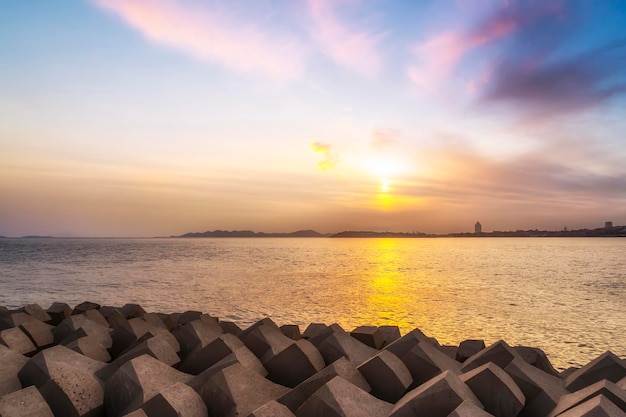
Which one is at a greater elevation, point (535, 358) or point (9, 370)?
point (9, 370)

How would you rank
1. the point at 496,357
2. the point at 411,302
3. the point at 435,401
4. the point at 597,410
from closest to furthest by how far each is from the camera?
the point at 597,410
the point at 435,401
the point at 496,357
the point at 411,302

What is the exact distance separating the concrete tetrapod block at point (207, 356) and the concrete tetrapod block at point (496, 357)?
6.75 feet

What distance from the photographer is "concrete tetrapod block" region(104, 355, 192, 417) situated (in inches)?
119

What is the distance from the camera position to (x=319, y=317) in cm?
1290

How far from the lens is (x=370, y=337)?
5.84 m

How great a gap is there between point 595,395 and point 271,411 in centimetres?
184

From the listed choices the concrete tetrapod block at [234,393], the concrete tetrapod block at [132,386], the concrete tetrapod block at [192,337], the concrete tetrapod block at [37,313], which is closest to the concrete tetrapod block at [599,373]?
the concrete tetrapod block at [234,393]

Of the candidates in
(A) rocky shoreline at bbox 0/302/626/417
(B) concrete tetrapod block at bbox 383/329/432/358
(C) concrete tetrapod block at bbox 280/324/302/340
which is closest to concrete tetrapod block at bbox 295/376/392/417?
(A) rocky shoreline at bbox 0/302/626/417

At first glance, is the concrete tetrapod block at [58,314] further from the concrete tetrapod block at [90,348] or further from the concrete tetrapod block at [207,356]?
the concrete tetrapod block at [207,356]

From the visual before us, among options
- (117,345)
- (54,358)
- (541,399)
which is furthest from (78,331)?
(541,399)

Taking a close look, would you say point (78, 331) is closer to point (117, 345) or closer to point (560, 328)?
point (117, 345)

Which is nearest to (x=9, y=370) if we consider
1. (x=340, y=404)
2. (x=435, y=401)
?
(x=340, y=404)

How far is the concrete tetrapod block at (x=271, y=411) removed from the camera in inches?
98.0

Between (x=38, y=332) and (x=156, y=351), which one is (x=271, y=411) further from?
(x=38, y=332)
